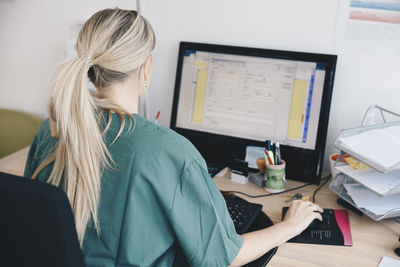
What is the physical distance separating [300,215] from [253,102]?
489 millimetres

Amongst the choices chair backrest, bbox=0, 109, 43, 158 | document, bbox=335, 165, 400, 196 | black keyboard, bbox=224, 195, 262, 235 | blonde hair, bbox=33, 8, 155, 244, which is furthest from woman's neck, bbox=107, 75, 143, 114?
chair backrest, bbox=0, 109, 43, 158

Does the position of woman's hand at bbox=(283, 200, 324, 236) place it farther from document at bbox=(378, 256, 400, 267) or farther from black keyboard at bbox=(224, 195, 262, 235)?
document at bbox=(378, 256, 400, 267)

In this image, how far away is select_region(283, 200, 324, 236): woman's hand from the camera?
3.52ft

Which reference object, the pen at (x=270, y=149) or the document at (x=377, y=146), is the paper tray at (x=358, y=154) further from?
the pen at (x=270, y=149)

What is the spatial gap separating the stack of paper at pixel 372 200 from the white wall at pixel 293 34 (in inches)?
10.9

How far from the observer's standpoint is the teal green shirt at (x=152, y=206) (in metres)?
0.82

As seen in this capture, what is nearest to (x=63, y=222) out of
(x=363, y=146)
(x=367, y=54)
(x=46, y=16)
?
(x=363, y=146)

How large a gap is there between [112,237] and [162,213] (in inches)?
4.4

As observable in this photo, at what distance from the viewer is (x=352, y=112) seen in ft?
4.68

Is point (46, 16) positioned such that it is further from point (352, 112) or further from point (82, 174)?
point (352, 112)

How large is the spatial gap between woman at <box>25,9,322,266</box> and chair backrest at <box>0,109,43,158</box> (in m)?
1.02

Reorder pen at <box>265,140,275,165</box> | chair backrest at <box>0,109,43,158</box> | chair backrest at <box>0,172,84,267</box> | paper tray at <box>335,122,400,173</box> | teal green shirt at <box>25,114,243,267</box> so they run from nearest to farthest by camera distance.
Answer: chair backrest at <box>0,172,84,267</box>, teal green shirt at <box>25,114,243,267</box>, paper tray at <box>335,122,400,173</box>, pen at <box>265,140,275,165</box>, chair backrest at <box>0,109,43,158</box>

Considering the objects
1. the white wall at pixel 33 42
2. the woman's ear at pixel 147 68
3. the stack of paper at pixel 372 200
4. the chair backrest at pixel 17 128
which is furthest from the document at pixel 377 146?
the chair backrest at pixel 17 128

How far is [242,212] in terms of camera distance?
3.83 feet
